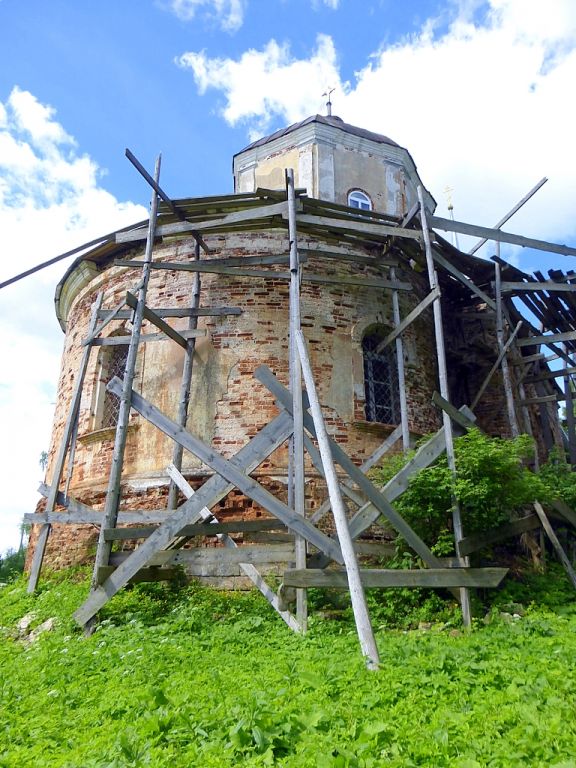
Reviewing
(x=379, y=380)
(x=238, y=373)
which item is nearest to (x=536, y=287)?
(x=379, y=380)

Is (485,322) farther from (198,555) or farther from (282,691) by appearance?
(282,691)

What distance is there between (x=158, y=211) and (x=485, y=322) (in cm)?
649

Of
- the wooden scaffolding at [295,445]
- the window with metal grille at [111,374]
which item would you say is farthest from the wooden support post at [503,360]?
the window with metal grille at [111,374]

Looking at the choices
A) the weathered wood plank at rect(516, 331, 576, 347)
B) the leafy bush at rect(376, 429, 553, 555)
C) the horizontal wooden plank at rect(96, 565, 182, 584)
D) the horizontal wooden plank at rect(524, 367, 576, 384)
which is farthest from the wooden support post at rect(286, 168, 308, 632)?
the horizontal wooden plank at rect(524, 367, 576, 384)

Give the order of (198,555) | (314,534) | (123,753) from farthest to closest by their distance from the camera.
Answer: (198,555), (314,534), (123,753)

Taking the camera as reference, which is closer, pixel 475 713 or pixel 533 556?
pixel 475 713

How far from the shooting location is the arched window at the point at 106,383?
957 centimetres

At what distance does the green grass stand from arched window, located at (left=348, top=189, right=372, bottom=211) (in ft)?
28.4

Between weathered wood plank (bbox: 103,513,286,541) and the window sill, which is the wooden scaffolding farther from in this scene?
the window sill

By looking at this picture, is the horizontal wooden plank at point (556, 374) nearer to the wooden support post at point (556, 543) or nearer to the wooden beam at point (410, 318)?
the wooden beam at point (410, 318)

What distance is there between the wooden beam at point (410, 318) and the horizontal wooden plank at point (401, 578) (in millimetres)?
3460

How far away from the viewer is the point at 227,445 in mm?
8344

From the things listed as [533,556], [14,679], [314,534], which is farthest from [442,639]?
[533,556]

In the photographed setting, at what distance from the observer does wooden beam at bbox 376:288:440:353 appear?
7791 millimetres
